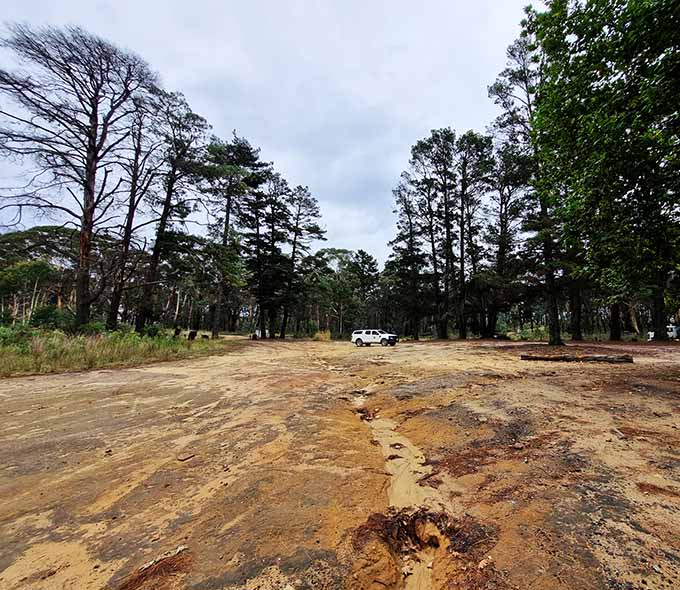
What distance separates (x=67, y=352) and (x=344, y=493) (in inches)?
379

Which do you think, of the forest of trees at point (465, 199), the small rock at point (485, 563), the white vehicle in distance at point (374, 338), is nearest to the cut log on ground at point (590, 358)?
the forest of trees at point (465, 199)

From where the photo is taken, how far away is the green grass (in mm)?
7352

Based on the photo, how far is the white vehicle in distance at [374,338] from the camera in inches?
881

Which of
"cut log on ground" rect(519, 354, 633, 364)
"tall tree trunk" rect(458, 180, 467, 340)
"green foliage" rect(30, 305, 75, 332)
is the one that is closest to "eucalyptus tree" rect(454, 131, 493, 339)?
"tall tree trunk" rect(458, 180, 467, 340)

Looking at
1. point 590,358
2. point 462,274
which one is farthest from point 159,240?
point 462,274

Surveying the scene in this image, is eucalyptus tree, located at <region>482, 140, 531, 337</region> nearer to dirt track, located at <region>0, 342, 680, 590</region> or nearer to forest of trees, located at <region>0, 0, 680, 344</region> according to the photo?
forest of trees, located at <region>0, 0, 680, 344</region>

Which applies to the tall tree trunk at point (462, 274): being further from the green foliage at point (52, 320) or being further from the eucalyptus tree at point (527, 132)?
the green foliage at point (52, 320)

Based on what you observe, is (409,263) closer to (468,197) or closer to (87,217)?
(468,197)

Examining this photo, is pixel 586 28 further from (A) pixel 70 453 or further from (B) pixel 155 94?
(B) pixel 155 94

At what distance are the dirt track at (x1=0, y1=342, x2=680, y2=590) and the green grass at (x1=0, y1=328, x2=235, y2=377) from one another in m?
3.52

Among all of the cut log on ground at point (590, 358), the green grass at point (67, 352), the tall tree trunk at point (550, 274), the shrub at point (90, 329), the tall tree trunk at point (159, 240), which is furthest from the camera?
the tall tree trunk at point (159, 240)

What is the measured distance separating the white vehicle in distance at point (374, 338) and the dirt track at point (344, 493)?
17659 millimetres

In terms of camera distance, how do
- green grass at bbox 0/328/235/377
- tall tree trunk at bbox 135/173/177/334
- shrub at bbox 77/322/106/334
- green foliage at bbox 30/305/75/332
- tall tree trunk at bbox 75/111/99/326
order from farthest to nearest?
tall tree trunk at bbox 135/173/177/334 → tall tree trunk at bbox 75/111/99/326 → green foliage at bbox 30/305/75/332 → shrub at bbox 77/322/106/334 → green grass at bbox 0/328/235/377

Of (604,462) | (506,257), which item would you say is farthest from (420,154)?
(604,462)
